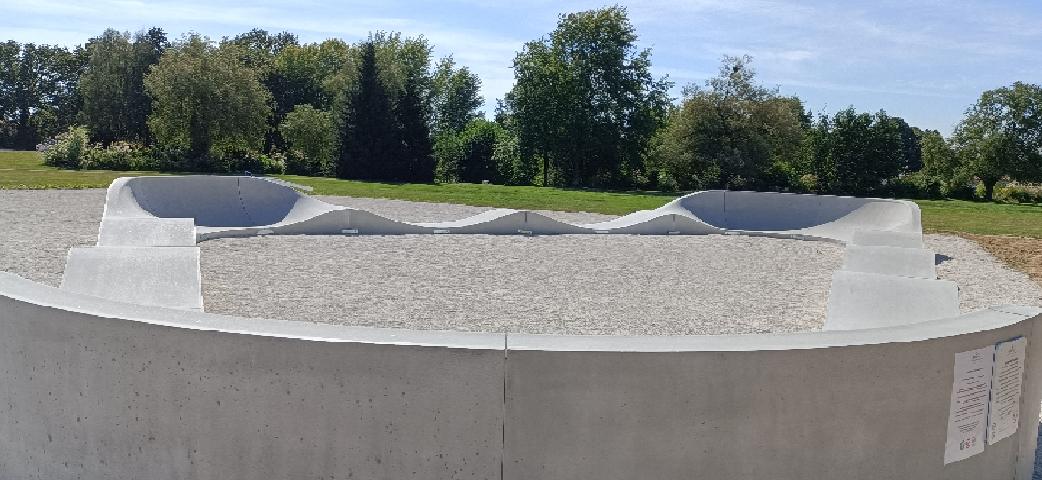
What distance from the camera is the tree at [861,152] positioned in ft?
146

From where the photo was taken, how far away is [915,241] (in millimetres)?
12445

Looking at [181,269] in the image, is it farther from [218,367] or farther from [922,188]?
[922,188]

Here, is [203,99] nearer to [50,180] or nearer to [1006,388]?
[50,180]

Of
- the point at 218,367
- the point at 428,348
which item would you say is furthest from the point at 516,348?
the point at 218,367

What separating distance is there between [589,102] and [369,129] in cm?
1276

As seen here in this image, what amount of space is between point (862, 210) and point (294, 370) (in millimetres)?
17639

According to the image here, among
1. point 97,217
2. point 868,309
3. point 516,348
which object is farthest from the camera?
point 97,217

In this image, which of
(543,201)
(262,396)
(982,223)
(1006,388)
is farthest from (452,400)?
(982,223)

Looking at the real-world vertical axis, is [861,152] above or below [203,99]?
below

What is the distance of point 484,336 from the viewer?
326 centimetres

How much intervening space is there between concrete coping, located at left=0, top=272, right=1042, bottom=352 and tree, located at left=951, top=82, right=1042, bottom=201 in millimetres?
47637

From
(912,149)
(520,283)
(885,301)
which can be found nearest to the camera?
(885,301)

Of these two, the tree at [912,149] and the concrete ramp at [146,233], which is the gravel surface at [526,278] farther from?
the tree at [912,149]

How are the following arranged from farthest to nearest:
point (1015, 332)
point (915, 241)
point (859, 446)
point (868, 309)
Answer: point (915, 241) → point (868, 309) → point (1015, 332) → point (859, 446)
